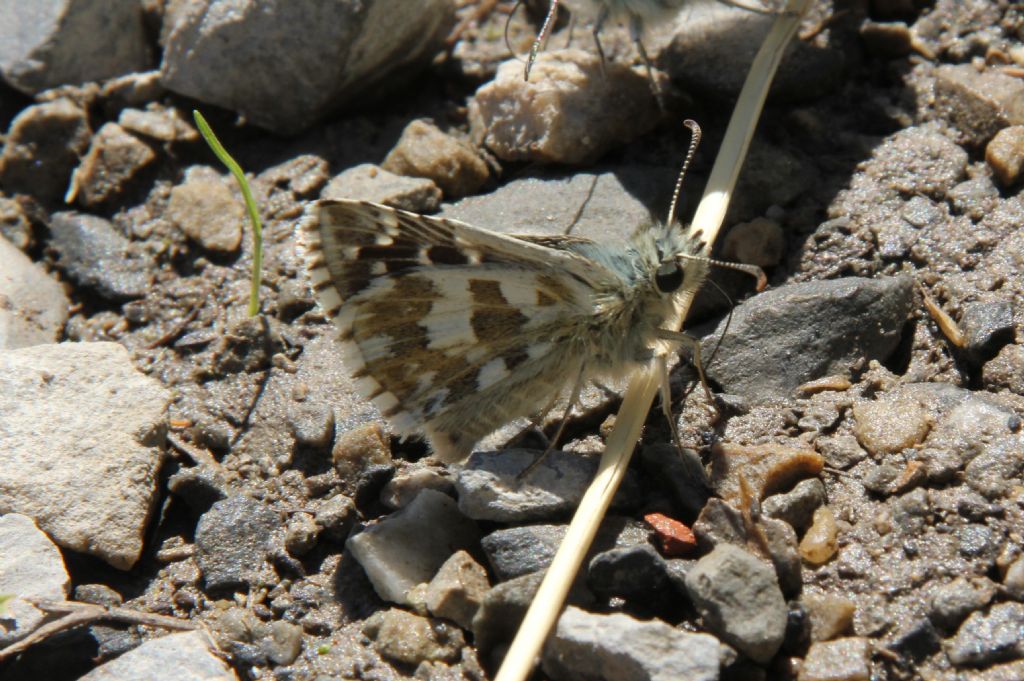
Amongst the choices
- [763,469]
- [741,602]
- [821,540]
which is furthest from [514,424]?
[741,602]

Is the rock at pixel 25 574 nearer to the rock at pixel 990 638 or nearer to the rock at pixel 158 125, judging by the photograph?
the rock at pixel 158 125

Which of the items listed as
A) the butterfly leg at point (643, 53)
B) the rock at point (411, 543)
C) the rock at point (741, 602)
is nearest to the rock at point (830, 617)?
the rock at point (741, 602)

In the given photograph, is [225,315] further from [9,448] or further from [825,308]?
[825,308]

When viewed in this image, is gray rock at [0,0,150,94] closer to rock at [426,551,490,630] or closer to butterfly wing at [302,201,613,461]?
butterfly wing at [302,201,613,461]

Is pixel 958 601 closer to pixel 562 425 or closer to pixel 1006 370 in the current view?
pixel 1006 370

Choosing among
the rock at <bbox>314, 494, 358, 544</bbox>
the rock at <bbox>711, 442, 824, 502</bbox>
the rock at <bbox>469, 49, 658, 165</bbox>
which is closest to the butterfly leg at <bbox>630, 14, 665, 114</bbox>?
the rock at <bbox>469, 49, 658, 165</bbox>

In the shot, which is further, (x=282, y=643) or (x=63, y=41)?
(x=63, y=41)

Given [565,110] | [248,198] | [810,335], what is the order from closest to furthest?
[810,335]
[248,198]
[565,110]
